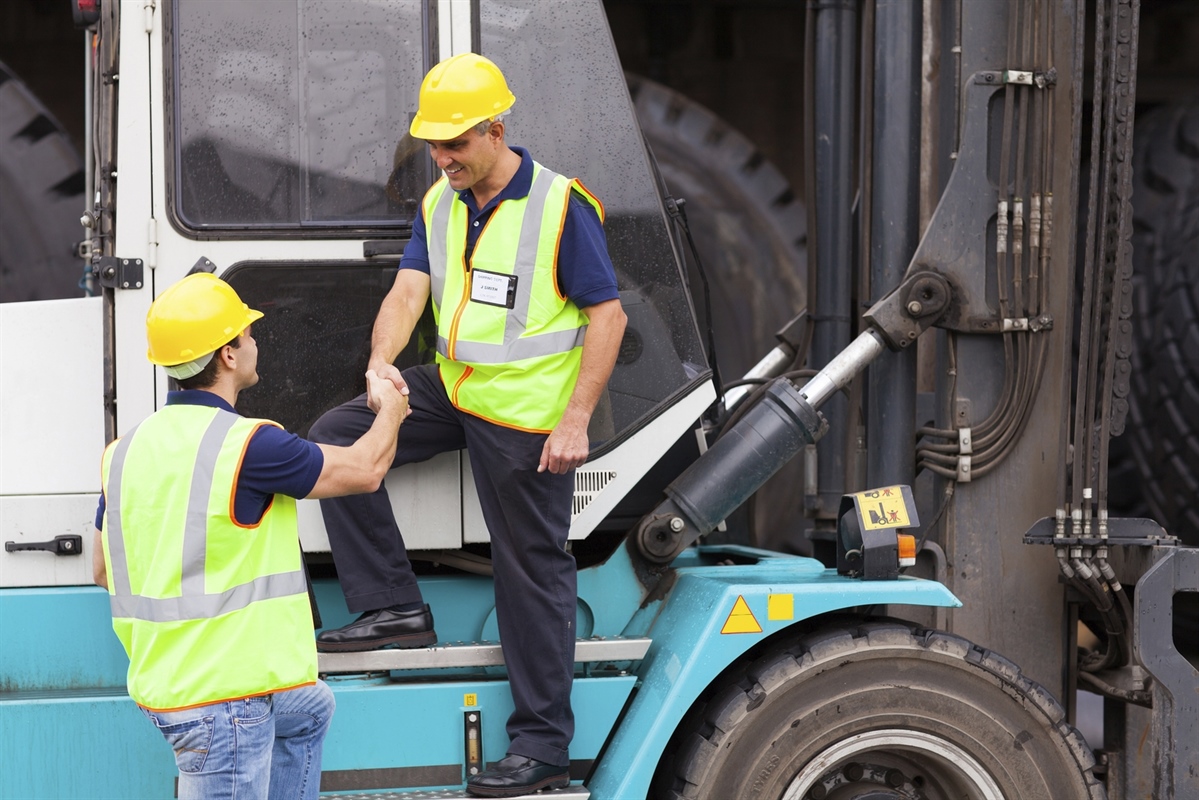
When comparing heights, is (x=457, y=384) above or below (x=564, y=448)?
above

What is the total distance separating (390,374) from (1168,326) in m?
2.67

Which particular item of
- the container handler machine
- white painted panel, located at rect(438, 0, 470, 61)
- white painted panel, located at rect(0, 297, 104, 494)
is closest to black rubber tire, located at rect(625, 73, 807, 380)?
the container handler machine

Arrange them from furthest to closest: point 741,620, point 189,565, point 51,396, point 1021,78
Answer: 1. point 1021,78
2. point 51,396
3. point 741,620
4. point 189,565

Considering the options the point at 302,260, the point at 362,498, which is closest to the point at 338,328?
the point at 302,260

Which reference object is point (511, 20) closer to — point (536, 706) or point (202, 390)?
point (202, 390)

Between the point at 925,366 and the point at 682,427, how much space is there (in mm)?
944

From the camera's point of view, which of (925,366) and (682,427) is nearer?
(682,427)

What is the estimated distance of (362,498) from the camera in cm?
294

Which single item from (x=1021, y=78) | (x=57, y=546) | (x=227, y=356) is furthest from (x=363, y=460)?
(x=1021, y=78)

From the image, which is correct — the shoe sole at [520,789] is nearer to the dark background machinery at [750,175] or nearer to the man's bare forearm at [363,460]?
the man's bare forearm at [363,460]

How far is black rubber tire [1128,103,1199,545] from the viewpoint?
3.99m

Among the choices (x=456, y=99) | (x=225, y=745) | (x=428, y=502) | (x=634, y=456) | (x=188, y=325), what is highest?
(x=456, y=99)

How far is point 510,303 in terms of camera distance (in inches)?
113

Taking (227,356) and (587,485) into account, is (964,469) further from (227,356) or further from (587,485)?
(227,356)
